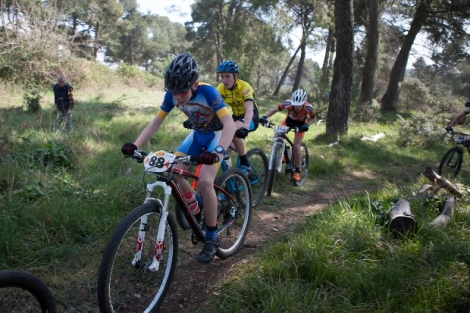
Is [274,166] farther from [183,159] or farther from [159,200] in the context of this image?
[159,200]

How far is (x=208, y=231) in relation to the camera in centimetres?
346

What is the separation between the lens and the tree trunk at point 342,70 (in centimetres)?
956

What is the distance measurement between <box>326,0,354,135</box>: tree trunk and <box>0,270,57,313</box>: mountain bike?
9.37 m

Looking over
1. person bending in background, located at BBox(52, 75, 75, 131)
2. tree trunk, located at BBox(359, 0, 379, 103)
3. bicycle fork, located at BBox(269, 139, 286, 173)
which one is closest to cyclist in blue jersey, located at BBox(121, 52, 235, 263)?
bicycle fork, located at BBox(269, 139, 286, 173)

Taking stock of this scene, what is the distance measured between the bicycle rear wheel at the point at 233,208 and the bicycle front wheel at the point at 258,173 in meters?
1.24

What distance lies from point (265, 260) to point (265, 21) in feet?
101

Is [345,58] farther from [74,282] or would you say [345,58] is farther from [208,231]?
[74,282]

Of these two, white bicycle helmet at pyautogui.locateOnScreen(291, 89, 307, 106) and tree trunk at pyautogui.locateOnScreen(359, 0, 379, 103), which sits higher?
tree trunk at pyautogui.locateOnScreen(359, 0, 379, 103)

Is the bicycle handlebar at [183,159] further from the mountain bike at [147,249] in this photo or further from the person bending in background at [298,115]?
the person bending in background at [298,115]

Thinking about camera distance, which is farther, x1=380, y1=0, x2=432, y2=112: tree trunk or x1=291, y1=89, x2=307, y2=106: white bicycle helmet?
x1=380, y1=0, x2=432, y2=112: tree trunk

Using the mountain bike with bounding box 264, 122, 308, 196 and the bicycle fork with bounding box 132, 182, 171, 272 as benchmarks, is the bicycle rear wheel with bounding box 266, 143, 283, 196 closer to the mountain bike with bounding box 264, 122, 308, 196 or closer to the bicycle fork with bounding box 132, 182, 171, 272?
the mountain bike with bounding box 264, 122, 308, 196

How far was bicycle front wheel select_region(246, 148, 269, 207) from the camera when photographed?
557 centimetres

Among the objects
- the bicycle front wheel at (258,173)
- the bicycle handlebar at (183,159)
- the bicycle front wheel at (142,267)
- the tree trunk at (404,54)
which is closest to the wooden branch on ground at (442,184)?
the bicycle front wheel at (258,173)

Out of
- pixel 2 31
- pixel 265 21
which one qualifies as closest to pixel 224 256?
pixel 2 31
